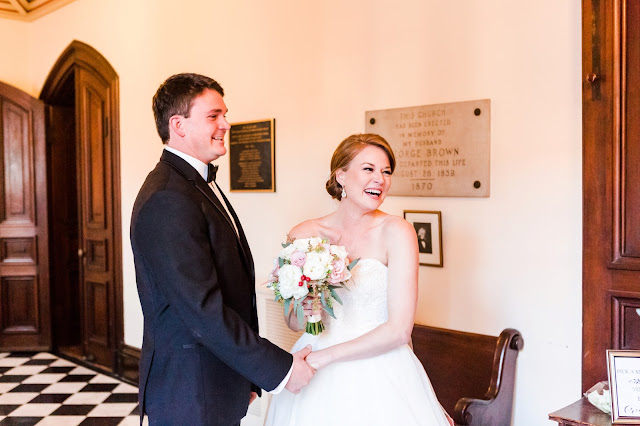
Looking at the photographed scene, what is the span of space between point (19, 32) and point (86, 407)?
4.37 meters

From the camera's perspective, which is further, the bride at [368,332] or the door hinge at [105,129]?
the door hinge at [105,129]

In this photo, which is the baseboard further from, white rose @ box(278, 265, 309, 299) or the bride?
white rose @ box(278, 265, 309, 299)

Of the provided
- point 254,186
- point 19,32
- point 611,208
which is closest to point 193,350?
point 611,208

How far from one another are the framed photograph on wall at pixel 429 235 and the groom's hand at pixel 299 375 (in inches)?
49.5

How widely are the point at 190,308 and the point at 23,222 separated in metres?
5.49

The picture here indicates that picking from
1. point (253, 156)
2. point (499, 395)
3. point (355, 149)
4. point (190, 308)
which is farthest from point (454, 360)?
point (253, 156)

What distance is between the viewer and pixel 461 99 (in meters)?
3.24

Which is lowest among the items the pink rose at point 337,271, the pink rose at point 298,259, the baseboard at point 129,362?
the baseboard at point 129,362

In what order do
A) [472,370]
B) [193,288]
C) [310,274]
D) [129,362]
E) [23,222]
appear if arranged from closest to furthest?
1. [193,288]
2. [310,274]
3. [472,370]
4. [129,362]
5. [23,222]

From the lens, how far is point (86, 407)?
502 centimetres

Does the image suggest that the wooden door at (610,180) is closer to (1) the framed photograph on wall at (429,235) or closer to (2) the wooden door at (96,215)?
(1) the framed photograph on wall at (429,235)

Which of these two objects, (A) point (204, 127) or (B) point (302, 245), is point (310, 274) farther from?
(A) point (204, 127)

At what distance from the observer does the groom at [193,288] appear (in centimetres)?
206

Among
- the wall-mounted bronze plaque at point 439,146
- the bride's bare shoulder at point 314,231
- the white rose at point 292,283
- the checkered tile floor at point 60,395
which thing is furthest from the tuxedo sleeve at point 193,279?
the checkered tile floor at point 60,395
